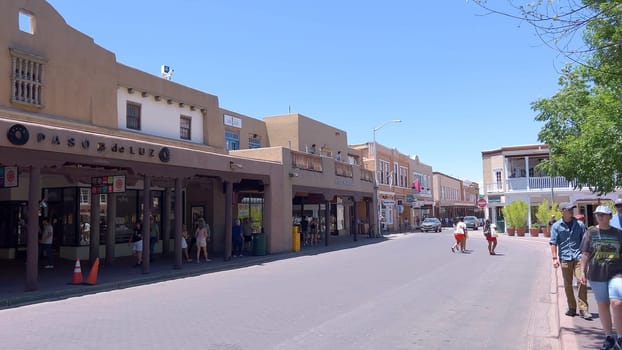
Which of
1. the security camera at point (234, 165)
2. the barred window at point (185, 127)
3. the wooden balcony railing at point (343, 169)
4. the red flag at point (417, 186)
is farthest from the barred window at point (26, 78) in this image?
the red flag at point (417, 186)

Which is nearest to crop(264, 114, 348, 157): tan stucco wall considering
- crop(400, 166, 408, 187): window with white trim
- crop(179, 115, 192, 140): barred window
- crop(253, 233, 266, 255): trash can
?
crop(179, 115, 192, 140): barred window

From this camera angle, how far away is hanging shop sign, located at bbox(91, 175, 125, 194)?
16.2 metres

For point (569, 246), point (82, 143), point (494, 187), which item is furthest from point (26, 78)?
point (494, 187)

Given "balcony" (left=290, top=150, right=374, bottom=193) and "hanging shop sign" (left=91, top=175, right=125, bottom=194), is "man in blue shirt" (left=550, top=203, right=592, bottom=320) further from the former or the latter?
"balcony" (left=290, top=150, right=374, bottom=193)

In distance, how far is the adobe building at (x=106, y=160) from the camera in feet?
45.1

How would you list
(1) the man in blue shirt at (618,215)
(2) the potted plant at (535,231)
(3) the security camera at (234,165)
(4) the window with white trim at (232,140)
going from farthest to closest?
(2) the potted plant at (535,231) → (4) the window with white trim at (232,140) → (3) the security camera at (234,165) → (1) the man in blue shirt at (618,215)

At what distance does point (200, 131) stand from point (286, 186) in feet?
15.9

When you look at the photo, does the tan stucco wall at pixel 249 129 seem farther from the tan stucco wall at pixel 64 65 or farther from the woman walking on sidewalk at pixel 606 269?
the woman walking on sidewalk at pixel 606 269

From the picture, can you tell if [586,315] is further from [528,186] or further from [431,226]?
[431,226]

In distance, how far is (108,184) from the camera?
648 inches

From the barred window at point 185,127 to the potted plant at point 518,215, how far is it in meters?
24.6

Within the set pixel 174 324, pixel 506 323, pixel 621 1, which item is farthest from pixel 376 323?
pixel 621 1

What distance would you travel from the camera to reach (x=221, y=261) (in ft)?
64.2

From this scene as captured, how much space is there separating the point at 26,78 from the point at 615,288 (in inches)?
675
